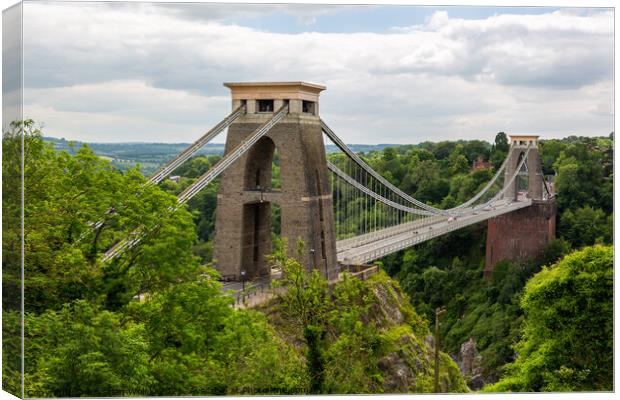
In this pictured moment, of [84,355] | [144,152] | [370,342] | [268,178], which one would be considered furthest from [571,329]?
[144,152]

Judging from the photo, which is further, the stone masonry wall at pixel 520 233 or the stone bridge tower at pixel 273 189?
the stone masonry wall at pixel 520 233

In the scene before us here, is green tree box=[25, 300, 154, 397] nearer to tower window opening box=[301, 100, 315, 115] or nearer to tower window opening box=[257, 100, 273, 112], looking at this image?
tower window opening box=[257, 100, 273, 112]

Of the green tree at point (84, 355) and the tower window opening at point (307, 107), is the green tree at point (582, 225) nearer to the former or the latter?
the tower window opening at point (307, 107)

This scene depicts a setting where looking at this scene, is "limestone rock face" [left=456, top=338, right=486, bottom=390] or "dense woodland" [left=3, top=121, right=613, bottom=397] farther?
"limestone rock face" [left=456, top=338, right=486, bottom=390]

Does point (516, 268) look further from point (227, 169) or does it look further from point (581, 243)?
point (227, 169)

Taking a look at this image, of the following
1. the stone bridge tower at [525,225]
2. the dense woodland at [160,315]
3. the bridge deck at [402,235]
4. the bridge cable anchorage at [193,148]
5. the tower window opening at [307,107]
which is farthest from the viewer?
the stone bridge tower at [525,225]

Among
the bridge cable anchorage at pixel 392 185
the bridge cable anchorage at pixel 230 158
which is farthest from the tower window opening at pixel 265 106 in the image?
the bridge cable anchorage at pixel 392 185

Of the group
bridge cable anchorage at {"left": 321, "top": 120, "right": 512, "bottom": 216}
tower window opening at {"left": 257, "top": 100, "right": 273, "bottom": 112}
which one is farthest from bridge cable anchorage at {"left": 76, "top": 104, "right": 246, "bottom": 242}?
bridge cable anchorage at {"left": 321, "top": 120, "right": 512, "bottom": 216}
